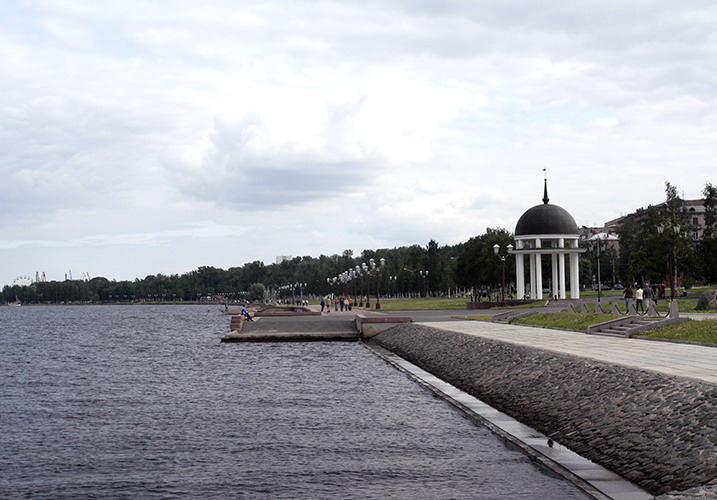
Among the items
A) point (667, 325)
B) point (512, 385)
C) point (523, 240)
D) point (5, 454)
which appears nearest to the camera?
point (5, 454)

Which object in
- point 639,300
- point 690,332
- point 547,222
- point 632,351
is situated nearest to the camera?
point 632,351

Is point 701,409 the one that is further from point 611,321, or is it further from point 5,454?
point 611,321

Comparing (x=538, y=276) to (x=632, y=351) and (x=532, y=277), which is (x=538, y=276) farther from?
(x=632, y=351)

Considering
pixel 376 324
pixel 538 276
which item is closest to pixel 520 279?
pixel 538 276

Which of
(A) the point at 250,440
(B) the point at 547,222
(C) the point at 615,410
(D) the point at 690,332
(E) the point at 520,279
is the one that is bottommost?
Result: (A) the point at 250,440

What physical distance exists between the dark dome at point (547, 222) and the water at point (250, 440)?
48.6 m

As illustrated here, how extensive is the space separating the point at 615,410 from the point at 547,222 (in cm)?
6678

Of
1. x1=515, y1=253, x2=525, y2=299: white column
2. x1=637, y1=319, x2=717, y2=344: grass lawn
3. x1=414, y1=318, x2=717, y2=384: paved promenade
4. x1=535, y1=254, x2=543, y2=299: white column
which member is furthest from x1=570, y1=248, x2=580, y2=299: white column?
x1=637, y1=319, x2=717, y2=344: grass lawn

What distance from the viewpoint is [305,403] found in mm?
27109

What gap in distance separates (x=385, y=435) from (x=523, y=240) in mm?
66258

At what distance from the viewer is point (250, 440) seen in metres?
20.5

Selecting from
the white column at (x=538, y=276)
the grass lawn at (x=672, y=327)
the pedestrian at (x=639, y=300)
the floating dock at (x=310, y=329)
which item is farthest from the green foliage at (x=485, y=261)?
the grass lawn at (x=672, y=327)

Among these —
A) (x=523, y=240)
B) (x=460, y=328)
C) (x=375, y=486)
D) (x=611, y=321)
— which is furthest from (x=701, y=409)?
(x=523, y=240)

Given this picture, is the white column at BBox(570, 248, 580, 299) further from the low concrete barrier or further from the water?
the water
